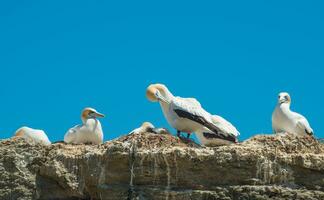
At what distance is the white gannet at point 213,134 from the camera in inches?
565

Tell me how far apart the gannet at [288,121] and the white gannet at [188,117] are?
1621 mm

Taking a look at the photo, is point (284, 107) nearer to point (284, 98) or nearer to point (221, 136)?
point (284, 98)

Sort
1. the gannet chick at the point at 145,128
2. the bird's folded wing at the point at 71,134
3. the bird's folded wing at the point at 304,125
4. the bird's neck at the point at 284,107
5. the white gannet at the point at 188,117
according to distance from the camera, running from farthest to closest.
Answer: the bird's folded wing at the point at 71,134 < the bird's neck at the point at 284,107 < the bird's folded wing at the point at 304,125 < the gannet chick at the point at 145,128 < the white gannet at the point at 188,117

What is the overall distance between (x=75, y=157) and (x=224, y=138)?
2518 millimetres

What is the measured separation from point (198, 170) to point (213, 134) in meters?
1.63

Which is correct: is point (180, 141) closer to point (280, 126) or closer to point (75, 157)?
point (75, 157)

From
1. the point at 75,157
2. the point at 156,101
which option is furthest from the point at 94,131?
the point at 75,157

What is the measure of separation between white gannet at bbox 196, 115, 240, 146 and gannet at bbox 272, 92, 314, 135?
1.34 meters

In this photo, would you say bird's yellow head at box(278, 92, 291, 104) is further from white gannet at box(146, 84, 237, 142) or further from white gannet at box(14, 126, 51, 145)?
white gannet at box(14, 126, 51, 145)

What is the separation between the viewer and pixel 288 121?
16.0 metres

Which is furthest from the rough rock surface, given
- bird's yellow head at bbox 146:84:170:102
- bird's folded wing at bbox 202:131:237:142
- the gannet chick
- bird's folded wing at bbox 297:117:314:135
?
bird's yellow head at bbox 146:84:170:102

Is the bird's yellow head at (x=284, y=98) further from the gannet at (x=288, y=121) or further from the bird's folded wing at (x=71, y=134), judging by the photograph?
the bird's folded wing at (x=71, y=134)

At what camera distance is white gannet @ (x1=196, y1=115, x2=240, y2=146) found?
14.3 metres

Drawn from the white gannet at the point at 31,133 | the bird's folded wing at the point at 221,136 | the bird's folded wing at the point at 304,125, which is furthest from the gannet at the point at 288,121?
the white gannet at the point at 31,133
